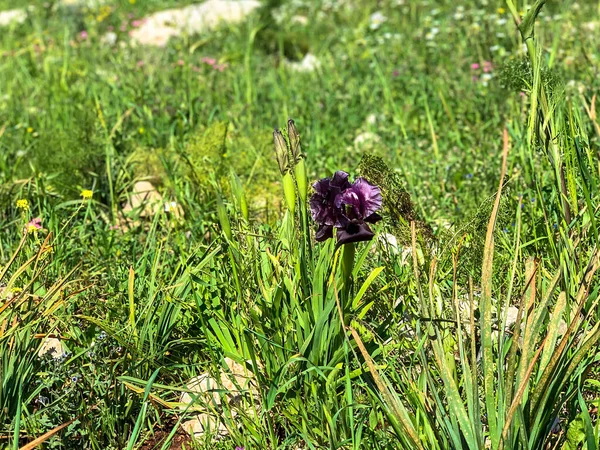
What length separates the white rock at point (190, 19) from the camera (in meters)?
6.52

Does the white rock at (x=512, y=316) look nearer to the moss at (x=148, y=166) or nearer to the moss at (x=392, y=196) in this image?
the moss at (x=392, y=196)

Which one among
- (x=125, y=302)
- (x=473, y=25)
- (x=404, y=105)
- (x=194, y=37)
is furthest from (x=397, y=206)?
(x=194, y=37)

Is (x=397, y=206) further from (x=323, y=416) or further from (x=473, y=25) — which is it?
(x=473, y=25)

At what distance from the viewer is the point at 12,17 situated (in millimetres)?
7527

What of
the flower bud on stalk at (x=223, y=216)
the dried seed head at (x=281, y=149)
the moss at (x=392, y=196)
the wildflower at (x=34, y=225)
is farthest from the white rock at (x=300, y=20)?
the dried seed head at (x=281, y=149)

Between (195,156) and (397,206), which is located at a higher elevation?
(397,206)

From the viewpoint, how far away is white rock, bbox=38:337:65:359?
7.82 feet

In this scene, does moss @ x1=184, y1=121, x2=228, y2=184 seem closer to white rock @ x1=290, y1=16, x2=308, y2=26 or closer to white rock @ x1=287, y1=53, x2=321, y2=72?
white rock @ x1=287, y1=53, x2=321, y2=72

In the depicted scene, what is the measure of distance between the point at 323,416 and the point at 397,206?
672 mm

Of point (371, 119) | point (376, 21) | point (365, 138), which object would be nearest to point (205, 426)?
point (365, 138)

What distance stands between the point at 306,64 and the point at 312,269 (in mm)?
3882

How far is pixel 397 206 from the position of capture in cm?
231

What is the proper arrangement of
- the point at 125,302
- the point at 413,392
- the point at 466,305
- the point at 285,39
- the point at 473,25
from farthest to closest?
the point at 285,39 < the point at 473,25 < the point at 125,302 < the point at 466,305 < the point at 413,392

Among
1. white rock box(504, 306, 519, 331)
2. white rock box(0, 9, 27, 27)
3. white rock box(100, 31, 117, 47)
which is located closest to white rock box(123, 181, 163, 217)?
white rock box(504, 306, 519, 331)
